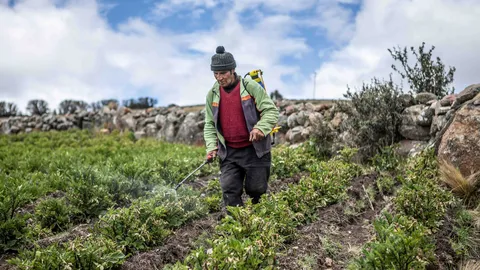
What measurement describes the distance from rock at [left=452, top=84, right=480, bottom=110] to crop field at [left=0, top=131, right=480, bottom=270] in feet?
3.09

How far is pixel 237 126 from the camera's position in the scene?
517 centimetres

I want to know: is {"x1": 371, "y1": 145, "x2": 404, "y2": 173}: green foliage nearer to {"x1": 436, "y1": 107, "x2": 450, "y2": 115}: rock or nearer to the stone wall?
the stone wall

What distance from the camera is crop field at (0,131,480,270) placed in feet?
11.8

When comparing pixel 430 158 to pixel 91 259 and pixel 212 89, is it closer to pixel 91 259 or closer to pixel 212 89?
pixel 212 89

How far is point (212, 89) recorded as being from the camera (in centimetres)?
534

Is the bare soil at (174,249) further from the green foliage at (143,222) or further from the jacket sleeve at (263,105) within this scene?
the jacket sleeve at (263,105)

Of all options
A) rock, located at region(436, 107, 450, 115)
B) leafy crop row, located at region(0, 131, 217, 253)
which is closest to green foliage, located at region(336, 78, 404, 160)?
rock, located at region(436, 107, 450, 115)

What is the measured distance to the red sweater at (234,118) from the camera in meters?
5.16

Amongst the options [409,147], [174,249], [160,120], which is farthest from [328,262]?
[160,120]

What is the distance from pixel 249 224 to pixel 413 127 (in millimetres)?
5841

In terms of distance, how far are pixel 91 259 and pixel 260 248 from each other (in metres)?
1.40

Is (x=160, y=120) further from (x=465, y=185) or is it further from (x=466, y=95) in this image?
(x=465, y=185)

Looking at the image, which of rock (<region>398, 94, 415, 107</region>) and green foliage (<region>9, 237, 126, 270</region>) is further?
rock (<region>398, 94, 415, 107</region>)

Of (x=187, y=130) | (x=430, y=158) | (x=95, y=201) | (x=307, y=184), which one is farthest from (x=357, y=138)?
(x=187, y=130)
